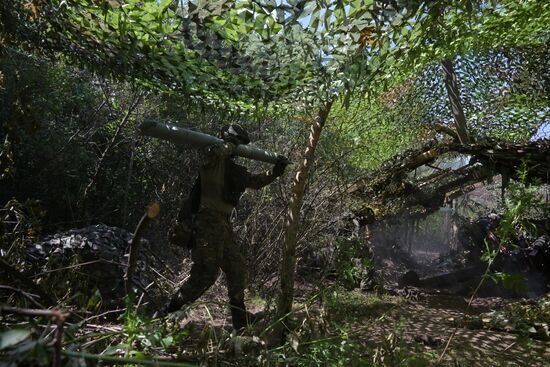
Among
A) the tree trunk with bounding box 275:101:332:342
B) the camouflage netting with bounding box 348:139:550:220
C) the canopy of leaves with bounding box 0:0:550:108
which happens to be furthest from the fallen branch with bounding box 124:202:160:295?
the camouflage netting with bounding box 348:139:550:220

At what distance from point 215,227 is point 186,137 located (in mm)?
993

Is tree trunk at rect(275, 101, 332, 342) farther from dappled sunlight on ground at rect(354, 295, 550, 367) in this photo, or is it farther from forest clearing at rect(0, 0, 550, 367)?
dappled sunlight on ground at rect(354, 295, 550, 367)

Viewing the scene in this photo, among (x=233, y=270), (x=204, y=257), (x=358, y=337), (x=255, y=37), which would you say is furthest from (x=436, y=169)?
(x=255, y=37)

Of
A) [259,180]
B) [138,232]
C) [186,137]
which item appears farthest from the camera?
[259,180]

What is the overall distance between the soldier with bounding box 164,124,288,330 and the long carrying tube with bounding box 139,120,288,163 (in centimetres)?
11

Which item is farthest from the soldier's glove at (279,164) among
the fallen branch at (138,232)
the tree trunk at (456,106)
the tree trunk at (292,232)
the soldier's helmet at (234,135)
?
the tree trunk at (456,106)

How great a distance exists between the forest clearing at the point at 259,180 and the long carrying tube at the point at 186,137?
0.01 m

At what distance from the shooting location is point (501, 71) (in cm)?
834

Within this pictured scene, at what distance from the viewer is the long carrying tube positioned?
9.41 ft

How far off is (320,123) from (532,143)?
358 cm

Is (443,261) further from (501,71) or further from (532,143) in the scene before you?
(532,143)

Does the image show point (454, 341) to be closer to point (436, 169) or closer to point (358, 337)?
point (358, 337)

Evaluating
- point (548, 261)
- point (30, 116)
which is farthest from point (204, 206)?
point (548, 261)

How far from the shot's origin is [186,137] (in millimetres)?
3078
